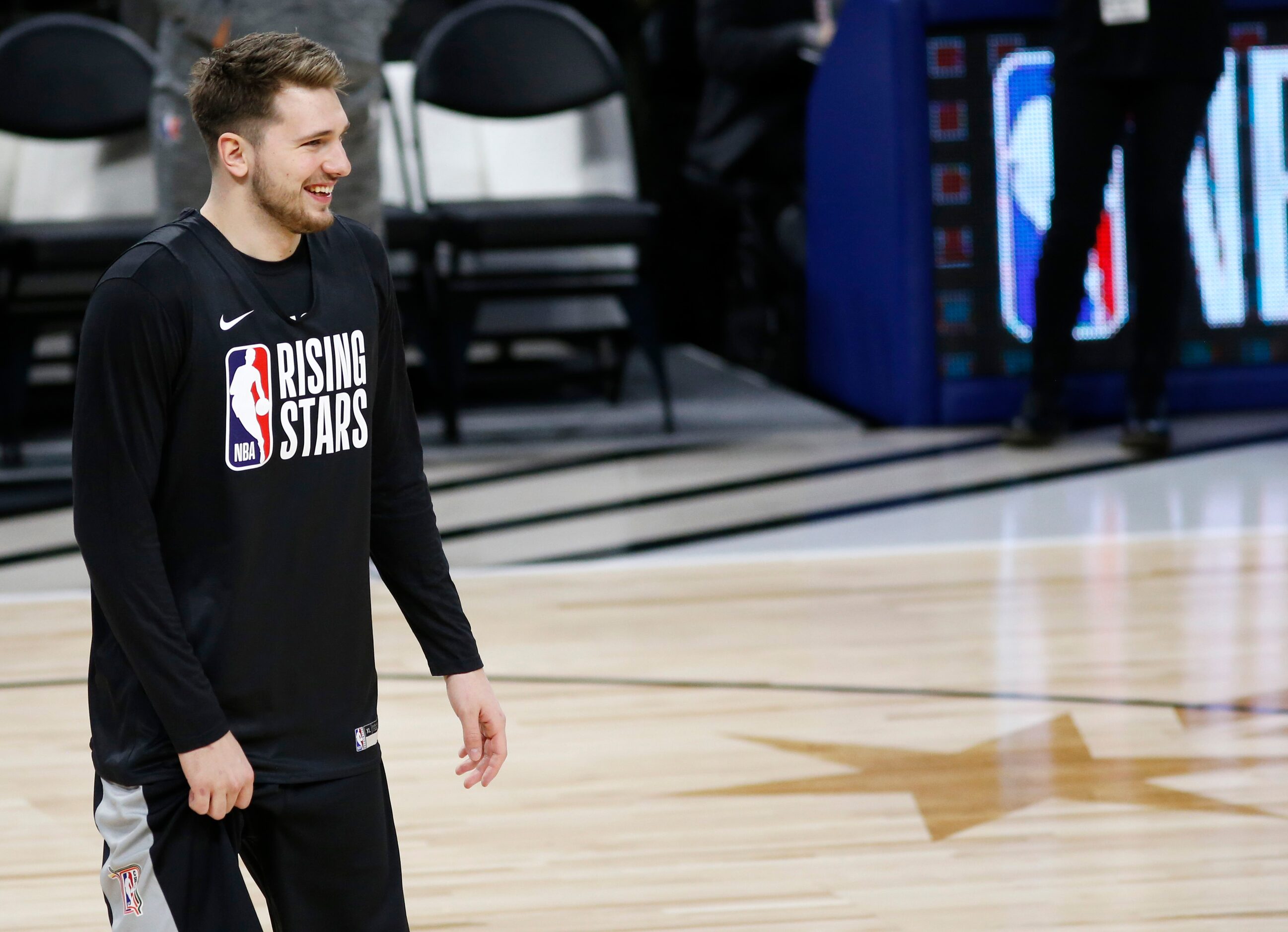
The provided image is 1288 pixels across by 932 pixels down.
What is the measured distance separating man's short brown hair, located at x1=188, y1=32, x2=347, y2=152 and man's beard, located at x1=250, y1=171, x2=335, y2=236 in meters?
0.03

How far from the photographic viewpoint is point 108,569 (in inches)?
50.5

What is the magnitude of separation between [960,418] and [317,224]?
3.91 meters

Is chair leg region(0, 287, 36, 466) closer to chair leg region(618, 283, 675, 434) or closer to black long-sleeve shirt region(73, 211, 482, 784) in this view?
chair leg region(618, 283, 675, 434)

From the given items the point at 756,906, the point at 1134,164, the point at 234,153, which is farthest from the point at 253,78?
the point at 1134,164

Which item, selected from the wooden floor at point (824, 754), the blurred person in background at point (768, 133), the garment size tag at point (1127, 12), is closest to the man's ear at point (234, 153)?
the wooden floor at point (824, 754)

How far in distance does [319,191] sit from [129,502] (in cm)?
28

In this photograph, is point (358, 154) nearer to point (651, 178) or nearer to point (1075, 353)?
point (1075, 353)

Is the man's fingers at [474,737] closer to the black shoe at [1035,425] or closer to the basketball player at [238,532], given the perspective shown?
the basketball player at [238,532]

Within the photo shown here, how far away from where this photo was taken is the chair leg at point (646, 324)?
5.03 metres

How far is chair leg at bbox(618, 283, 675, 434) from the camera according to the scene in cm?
503

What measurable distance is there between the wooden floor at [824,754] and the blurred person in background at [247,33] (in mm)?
885

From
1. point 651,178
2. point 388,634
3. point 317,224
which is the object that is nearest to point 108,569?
point 317,224

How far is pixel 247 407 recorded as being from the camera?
1.34 metres

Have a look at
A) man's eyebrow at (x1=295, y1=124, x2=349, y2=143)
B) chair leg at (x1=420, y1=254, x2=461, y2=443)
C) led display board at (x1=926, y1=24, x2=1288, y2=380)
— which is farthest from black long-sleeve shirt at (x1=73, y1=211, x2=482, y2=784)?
led display board at (x1=926, y1=24, x2=1288, y2=380)
